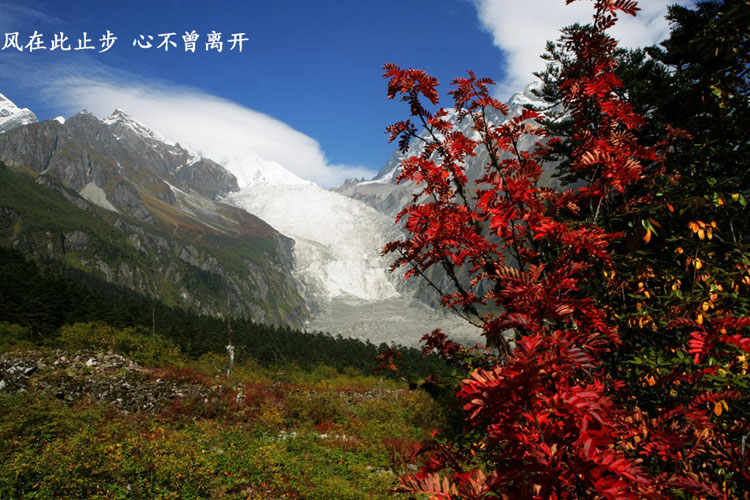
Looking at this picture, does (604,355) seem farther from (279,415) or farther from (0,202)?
(0,202)

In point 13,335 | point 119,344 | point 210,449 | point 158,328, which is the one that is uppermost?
point 210,449

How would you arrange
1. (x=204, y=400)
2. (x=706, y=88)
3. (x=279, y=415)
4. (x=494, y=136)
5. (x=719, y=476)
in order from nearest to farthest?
(x=706, y=88)
(x=719, y=476)
(x=494, y=136)
(x=279, y=415)
(x=204, y=400)

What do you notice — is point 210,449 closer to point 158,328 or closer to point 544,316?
point 544,316

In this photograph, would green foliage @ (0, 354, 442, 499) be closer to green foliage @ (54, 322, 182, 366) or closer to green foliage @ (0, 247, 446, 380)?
green foliage @ (54, 322, 182, 366)

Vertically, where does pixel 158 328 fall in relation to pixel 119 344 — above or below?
below

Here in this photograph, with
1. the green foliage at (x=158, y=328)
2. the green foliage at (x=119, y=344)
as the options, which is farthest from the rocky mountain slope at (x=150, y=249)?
the green foliage at (x=119, y=344)

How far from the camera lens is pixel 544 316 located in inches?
93.0

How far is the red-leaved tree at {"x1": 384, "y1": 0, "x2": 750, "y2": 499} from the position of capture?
1.74m

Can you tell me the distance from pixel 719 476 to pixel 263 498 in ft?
28.2

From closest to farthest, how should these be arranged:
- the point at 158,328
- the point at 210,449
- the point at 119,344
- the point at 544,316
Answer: the point at 544,316
the point at 210,449
the point at 119,344
the point at 158,328

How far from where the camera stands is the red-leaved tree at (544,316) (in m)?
1.74

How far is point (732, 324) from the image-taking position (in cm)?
258

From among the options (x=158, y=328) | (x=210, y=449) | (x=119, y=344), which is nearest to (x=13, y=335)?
(x=119, y=344)

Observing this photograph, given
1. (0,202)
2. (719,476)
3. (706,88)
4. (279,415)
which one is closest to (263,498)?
(279,415)
